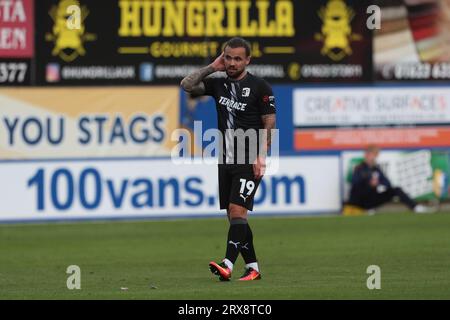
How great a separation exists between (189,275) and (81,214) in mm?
10192

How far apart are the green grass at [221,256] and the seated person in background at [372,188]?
2.56ft

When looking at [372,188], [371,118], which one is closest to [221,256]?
[372,188]

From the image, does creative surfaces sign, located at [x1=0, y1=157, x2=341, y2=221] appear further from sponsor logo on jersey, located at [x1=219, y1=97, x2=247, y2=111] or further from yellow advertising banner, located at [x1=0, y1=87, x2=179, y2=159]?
sponsor logo on jersey, located at [x1=219, y1=97, x2=247, y2=111]

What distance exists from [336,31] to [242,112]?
42.8ft

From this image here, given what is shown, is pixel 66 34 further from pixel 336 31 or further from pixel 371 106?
pixel 371 106

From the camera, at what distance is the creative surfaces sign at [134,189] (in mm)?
23359

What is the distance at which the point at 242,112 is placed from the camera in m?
12.7

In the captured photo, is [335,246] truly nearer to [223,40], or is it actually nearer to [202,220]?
[202,220]

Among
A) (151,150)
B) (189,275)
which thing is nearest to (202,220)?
(151,150)

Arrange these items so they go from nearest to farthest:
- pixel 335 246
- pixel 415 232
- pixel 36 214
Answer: pixel 335 246 → pixel 415 232 → pixel 36 214

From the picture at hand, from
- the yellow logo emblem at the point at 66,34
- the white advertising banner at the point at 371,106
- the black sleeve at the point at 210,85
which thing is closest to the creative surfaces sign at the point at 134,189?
the white advertising banner at the point at 371,106

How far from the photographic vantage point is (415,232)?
20016 mm

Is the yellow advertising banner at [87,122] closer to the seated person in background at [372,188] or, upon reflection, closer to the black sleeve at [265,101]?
the seated person in background at [372,188]

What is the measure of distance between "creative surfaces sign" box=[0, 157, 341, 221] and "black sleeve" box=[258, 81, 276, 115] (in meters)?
11.3
